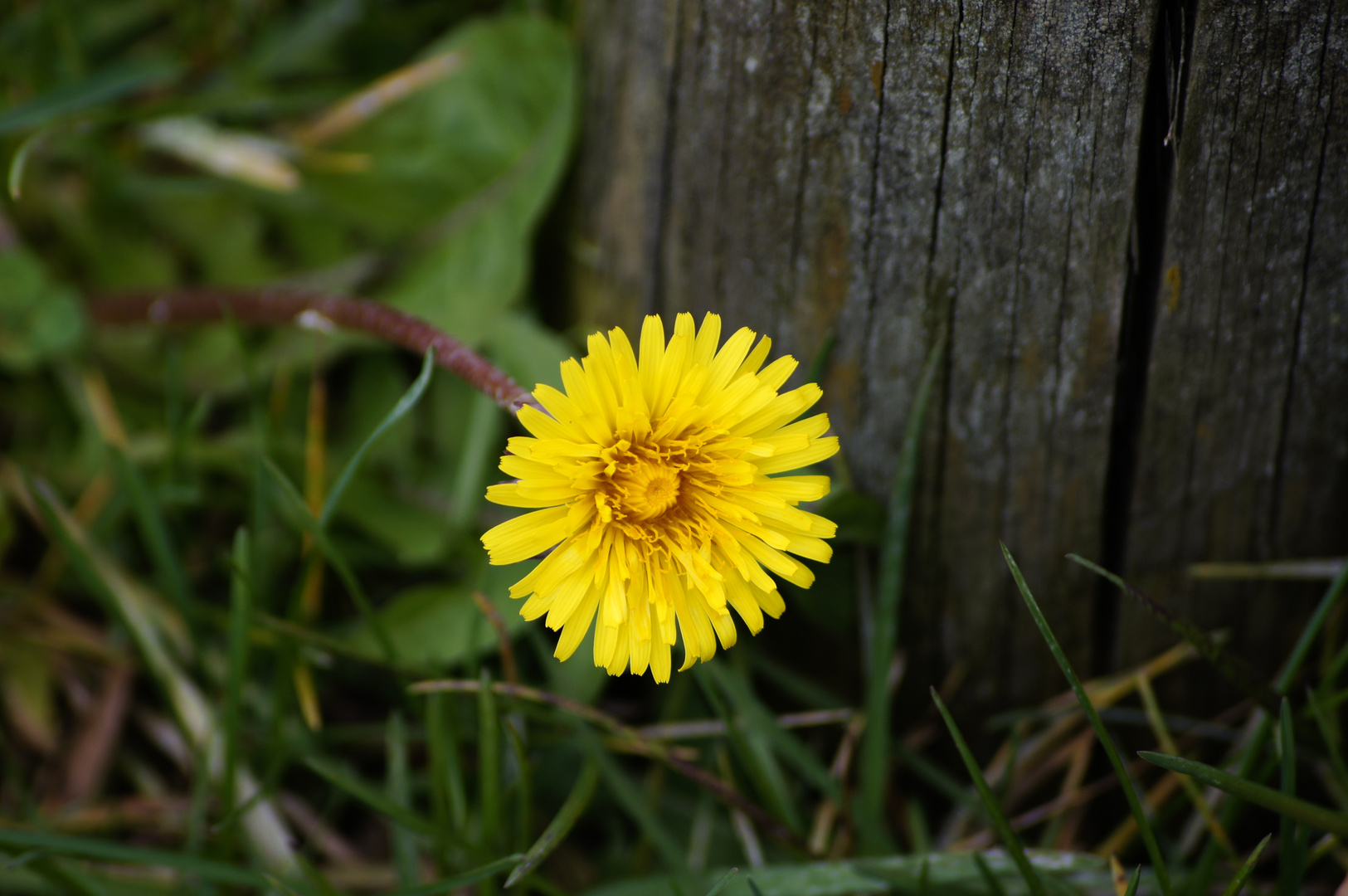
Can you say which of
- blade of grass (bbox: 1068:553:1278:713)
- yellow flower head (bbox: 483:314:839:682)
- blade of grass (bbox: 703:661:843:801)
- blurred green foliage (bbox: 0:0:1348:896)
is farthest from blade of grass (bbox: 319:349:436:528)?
blade of grass (bbox: 1068:553:1278:713)

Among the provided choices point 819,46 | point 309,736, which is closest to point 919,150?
point 819,46

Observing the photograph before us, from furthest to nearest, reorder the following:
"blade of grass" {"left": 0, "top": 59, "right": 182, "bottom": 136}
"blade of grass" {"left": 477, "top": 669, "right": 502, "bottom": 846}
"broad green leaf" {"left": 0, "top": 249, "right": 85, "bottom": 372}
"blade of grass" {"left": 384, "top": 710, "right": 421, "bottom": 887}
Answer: "broad green leaf" {"left": 0, "top": 249, "right": 85, "bottom": 372}, "blade of grass" {"left": 0, "top": 59, "right": 182, "bottom": 136}, "blade of grass" {"left": 384, "top": 710, "right": 421, "bottom": 887}, "blade of grass" {"left": 477, "top": 669, "right": 502, "bottom": 846}

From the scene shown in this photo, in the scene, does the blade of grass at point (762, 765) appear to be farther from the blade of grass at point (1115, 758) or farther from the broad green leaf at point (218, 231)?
the broad green leaf at point (218, 231)

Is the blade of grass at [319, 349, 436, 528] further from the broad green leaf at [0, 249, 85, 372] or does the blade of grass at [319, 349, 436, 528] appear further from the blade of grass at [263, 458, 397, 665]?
the broad green leaf at [0, 249, 85, 372]

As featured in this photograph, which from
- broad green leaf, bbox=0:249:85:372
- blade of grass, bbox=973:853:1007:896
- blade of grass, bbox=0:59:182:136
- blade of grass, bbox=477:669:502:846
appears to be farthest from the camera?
broad green leaf, bbox=0:249:85:372

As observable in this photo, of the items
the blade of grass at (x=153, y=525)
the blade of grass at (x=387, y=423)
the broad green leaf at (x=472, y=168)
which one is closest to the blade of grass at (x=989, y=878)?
the blade of grass at (x=387, y=423)

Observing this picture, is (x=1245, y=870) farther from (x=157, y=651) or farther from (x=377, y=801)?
(x=157, y=651)

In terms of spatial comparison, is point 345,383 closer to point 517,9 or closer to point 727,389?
point 517,9
